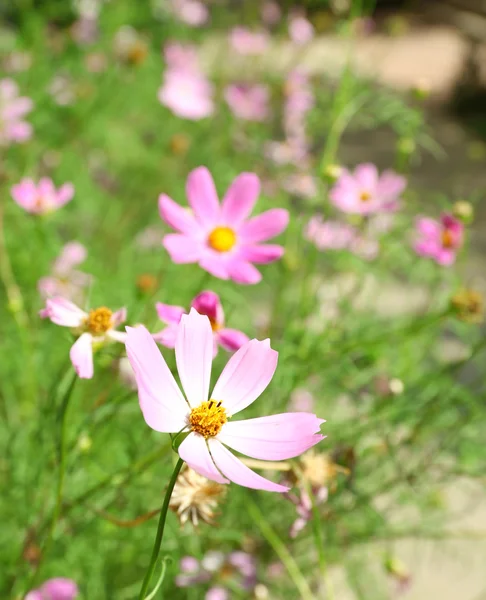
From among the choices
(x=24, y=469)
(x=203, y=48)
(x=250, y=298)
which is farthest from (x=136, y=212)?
(x=203, y=48)

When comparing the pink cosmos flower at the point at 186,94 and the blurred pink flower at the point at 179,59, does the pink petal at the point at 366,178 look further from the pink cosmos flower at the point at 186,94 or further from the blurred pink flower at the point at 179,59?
the blurred pink flower at the point at 179,59

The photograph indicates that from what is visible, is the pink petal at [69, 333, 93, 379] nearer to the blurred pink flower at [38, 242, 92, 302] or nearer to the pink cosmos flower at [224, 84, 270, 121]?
the blurred pink flower at [38, 242, 92, 302]

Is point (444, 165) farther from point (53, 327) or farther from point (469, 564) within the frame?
point (53, 327)

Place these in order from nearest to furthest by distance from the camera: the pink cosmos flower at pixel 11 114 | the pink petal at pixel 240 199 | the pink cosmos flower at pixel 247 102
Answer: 1. the pink petal at pixel 240 199
2. the pink cosmos flower at pixel 11 114
3. the pink cosmos flower at pixel 247 102

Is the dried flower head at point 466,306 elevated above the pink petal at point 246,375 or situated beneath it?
situated beneath

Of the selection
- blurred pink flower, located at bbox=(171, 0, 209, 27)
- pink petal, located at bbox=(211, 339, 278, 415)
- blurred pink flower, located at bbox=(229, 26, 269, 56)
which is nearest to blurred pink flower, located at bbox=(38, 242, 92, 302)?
pink petal, located at bbox=(211, 339, 278, 415)

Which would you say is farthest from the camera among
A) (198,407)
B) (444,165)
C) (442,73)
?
(442,73)

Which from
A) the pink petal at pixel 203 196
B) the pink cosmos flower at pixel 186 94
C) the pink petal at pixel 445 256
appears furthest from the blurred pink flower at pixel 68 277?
the pink petal at pixel 445 256
